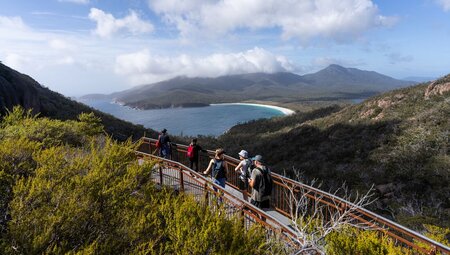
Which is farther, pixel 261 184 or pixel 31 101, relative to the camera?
pixel 31 101

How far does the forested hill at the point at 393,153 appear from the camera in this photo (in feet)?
45.9

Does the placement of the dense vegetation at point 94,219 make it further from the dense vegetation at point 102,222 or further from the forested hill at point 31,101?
the forested hill at point 31,101

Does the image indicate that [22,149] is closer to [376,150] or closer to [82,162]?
[82,162]

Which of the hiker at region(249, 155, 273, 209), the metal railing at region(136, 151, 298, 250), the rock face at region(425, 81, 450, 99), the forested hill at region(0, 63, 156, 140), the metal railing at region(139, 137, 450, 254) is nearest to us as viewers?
the metal railing at region(139, 137, 450, 254)

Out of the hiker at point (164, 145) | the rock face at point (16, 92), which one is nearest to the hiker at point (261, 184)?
the hiker at point (164, 145)

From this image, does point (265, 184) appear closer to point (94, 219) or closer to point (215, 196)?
point (215, 196)

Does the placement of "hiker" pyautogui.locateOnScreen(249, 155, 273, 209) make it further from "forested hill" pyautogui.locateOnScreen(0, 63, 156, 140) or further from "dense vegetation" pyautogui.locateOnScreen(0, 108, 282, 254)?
"forested hill" pyautogui.locateOnScreen(0, 63, 156, 140)

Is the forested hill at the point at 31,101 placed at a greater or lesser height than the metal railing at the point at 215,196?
greater

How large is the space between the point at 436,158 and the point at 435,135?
3.38 metres

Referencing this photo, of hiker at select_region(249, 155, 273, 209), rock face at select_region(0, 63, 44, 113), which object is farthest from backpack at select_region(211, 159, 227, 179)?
rock face at select_region(0, 63, 44, 113)

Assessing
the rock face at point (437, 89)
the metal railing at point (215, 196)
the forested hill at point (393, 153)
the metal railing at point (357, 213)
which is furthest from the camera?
the rock face at point (437, 89)

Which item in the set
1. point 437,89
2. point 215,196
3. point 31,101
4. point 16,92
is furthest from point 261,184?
point 31,101

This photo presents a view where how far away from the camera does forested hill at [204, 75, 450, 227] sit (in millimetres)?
13977

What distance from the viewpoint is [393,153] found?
20344 millimetres
